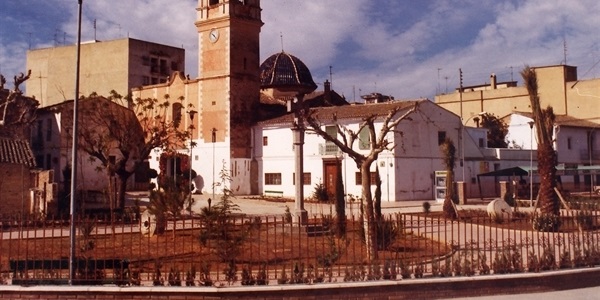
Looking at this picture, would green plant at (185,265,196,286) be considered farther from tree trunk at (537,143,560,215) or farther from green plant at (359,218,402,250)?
tree trunk at (537,143,560,215)

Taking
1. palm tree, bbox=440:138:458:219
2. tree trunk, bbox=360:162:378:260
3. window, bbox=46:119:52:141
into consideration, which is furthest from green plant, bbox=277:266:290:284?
window, bbox=46:119:52:141

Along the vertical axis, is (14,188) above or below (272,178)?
below

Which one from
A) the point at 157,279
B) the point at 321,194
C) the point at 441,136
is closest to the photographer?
the point at 157,279

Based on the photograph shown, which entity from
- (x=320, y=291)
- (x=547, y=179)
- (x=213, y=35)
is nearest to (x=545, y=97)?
(x=213, y=35)

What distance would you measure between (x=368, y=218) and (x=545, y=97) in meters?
48.6

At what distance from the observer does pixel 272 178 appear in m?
38.5

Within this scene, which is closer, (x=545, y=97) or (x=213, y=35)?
(x=213, y=35)

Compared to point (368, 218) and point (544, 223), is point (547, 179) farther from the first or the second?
point (368, 218)

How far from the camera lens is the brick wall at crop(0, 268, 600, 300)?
9023mm

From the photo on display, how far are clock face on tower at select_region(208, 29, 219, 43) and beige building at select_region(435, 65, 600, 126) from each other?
2617 centimetres

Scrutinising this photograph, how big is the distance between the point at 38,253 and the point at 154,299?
4.74 meters

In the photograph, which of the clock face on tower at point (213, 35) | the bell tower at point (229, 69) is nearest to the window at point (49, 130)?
the bell tower at point (229, 69)

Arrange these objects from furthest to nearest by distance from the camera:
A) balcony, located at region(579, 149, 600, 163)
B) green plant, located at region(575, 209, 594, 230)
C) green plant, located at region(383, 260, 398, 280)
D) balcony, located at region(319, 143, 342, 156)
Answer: balcony, located at region(579, 149, 600, 163) → balcony, located at region(319, 143, 342, 156) → green plant, located at region(575, 209, 594, 230) → green plant, located at region(383, 260, 398, 280)

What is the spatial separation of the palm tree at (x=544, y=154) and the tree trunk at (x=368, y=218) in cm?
877
